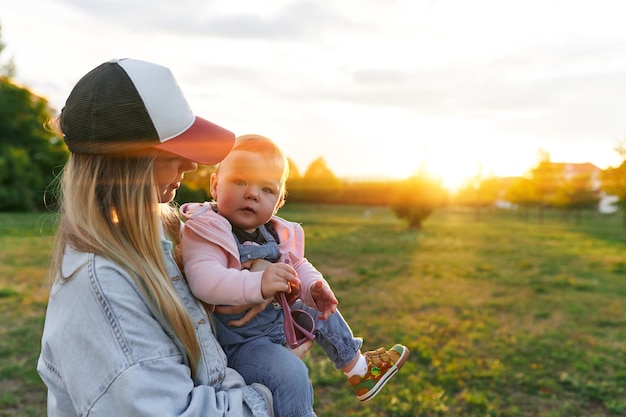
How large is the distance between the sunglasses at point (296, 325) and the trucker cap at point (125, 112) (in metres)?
0.65

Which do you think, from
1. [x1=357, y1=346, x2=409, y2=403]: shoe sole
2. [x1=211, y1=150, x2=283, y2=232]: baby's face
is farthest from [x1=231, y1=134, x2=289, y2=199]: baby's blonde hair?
[x1=357, y1=346, x2=409, y2=403]: shoe sole

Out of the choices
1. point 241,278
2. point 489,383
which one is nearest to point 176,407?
point 241,278

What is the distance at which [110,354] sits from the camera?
56.3 inches

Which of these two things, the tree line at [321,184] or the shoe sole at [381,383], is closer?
the shoe sole at [381,383]

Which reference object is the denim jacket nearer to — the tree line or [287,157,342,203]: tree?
the tree line

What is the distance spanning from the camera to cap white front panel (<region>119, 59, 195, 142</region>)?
63.9 inches

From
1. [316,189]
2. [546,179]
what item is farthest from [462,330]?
[546,179]

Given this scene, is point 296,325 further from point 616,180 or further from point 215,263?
point 616,180

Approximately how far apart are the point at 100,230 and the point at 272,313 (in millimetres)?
720

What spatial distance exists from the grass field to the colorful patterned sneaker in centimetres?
138

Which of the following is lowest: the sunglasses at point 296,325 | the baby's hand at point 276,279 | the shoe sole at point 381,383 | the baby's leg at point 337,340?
the shoe sole at point 381,383

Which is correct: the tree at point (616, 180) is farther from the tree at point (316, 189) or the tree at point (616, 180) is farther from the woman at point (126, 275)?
the woman at point (126, 275)

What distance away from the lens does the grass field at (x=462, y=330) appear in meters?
5.04

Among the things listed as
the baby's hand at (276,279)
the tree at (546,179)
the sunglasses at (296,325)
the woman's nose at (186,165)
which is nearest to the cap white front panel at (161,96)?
the woman's nose at (186,165)
